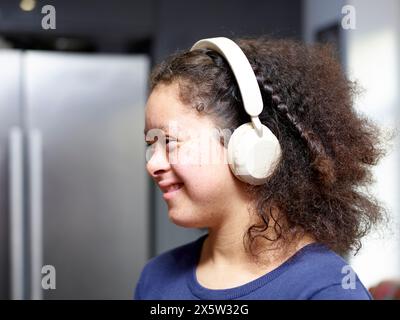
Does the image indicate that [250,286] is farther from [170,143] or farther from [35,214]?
[35,214]

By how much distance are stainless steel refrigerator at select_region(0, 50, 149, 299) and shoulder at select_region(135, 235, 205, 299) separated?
107cm

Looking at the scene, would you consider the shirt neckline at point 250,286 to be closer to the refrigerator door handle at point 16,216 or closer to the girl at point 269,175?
the girl at point 269,175

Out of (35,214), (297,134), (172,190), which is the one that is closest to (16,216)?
Result: (35,214)

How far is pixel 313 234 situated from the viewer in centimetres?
79

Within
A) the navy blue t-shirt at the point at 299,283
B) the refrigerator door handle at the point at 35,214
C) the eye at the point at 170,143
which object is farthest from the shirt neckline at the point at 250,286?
the refrigerator door handle at the point at 35,214

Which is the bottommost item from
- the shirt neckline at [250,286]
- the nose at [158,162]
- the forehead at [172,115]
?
the shirt neckline at [250,286]

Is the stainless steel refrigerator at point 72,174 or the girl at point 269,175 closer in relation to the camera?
the girl at point 269,175

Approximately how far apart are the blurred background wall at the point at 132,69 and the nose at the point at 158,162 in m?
1.30

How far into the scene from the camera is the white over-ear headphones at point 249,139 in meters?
0.71

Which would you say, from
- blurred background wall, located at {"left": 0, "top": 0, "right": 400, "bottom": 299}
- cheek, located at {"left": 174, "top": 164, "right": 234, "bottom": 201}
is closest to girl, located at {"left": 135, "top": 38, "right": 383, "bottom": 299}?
cheek, located at {"left": 174, "top": 164, "right": 234, "bottom": 201}

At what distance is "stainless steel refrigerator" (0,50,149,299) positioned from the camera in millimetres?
1931

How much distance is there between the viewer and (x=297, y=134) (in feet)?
2.52
